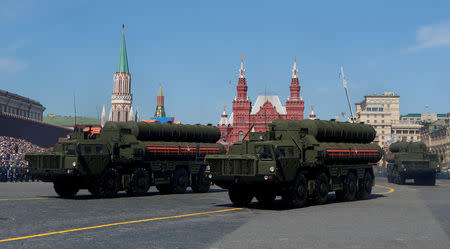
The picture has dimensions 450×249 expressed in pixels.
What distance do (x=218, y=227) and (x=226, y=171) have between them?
5.22m

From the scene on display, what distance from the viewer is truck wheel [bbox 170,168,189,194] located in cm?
2742

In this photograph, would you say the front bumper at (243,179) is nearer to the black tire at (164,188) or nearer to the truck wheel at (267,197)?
the truck wheel at (267,197)

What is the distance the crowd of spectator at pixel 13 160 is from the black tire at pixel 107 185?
2.81 meters

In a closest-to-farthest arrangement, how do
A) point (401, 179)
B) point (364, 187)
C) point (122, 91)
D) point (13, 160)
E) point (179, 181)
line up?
point (364, 187)
point (179, 181)
point (401, 179)
point (13, 160)
point (122, 91)

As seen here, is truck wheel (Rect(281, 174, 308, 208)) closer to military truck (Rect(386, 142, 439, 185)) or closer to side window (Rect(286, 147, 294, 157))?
side window (Rect(286, 147, 294, 157))

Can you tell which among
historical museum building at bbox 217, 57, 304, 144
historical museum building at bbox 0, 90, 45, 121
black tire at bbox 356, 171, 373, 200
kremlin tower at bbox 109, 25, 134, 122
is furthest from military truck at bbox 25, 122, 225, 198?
kremlin tower at bbox 109, 25, 134, 122

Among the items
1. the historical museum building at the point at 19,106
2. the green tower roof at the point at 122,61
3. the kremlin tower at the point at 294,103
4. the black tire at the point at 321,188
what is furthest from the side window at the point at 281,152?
the green tower roof at the point at 122,61

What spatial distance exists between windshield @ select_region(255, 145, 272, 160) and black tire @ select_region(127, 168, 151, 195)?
24.6ft

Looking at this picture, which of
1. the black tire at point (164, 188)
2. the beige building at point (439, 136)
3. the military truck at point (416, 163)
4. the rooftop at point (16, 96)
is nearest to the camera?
the black tire at point (164, 188)

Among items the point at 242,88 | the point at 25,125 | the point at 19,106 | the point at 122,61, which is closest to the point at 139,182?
the point at 25,125

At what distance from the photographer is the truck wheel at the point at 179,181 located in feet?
90.0

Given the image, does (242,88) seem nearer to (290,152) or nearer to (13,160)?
(13,160)

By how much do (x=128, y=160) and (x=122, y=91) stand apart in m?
166

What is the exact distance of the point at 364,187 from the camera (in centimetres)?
2550
